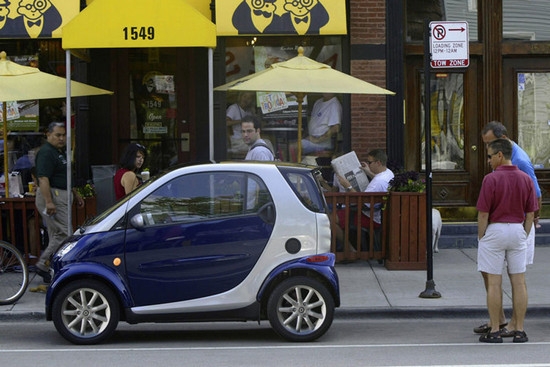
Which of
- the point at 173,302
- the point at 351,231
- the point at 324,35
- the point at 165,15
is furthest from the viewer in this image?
the point at 324,35

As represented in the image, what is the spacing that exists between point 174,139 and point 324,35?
2.73 meters

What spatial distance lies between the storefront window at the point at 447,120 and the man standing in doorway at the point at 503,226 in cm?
589

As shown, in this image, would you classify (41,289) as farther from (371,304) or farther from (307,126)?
(307,126)

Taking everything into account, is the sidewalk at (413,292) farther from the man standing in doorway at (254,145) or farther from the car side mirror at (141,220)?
the car side mirror at (141,220)

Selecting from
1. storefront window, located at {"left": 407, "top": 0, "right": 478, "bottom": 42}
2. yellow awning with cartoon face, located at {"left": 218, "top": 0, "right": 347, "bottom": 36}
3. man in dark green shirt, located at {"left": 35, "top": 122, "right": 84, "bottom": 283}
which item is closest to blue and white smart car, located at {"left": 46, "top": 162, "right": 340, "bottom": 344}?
man in dark green shirt, located at {"left": 35, "top": 122, "right": 84, "bottom": 283}

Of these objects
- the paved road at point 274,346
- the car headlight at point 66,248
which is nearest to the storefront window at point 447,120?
the paved road at point 274,346

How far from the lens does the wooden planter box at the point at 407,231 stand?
39.4ft

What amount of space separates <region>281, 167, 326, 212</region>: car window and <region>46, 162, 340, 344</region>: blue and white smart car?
2.6 inches

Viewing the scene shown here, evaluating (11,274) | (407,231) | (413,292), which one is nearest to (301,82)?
(407,231)

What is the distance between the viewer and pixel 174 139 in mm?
14406

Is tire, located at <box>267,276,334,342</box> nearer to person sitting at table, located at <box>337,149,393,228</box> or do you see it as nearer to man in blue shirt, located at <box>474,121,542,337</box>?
man in blue shirt, located at <box>474,121,542,337</box>

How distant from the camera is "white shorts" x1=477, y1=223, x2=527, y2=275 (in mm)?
8352

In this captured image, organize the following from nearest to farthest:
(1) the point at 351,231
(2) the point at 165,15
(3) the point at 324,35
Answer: (2) the point at 165,15, (1) the point at 351,231, (3) the point at 324,35

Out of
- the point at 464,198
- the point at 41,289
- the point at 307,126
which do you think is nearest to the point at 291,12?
the point at 307,126
